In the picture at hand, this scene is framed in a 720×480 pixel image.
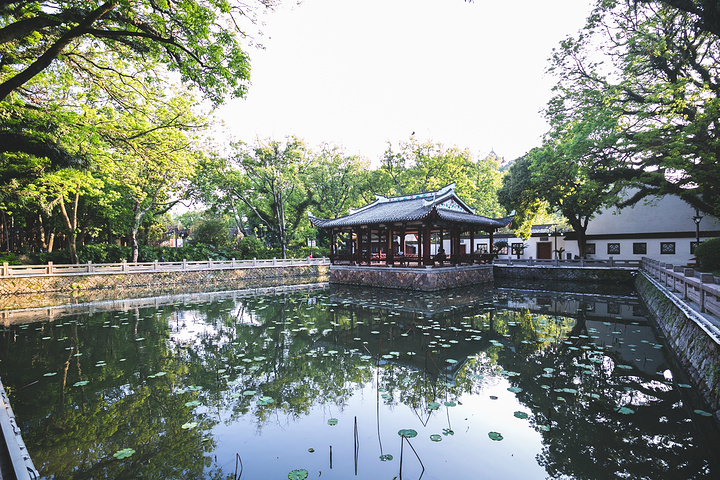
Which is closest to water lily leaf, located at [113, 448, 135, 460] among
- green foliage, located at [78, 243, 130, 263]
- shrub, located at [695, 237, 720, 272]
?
shrub, located at [695, 237, 720, 272]

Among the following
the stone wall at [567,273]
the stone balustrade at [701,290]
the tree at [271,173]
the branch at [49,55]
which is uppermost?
the tree at [271,173]

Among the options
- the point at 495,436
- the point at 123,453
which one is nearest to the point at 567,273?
the point at 495,436

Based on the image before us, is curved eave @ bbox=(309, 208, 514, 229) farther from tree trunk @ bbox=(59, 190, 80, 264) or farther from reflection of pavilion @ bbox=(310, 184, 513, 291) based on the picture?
tree trunk @ bbox=(59, 190, 80, 264)

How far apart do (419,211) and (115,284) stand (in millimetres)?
16683

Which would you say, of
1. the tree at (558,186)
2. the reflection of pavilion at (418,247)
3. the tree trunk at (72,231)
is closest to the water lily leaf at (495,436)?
the reflection of pavilion at (418,247)

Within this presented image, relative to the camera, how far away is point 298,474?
302 centimetres

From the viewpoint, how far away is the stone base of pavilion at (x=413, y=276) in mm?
16484

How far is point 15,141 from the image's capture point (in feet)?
25.5

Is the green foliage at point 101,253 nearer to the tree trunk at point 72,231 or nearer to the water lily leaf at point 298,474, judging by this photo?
the tree trunk at point 72,231

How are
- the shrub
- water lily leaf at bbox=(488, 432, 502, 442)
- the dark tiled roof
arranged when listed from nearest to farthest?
water lily leaf at bbox=(488, 432, 502, 442), the shrub, the dark tiled roof

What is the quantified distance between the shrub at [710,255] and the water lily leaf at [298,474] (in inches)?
→ 657

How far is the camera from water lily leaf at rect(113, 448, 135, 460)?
128 inches

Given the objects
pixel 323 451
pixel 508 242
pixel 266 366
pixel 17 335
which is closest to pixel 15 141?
pixel 17 335

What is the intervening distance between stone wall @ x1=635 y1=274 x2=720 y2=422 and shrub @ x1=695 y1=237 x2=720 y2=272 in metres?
7.02
